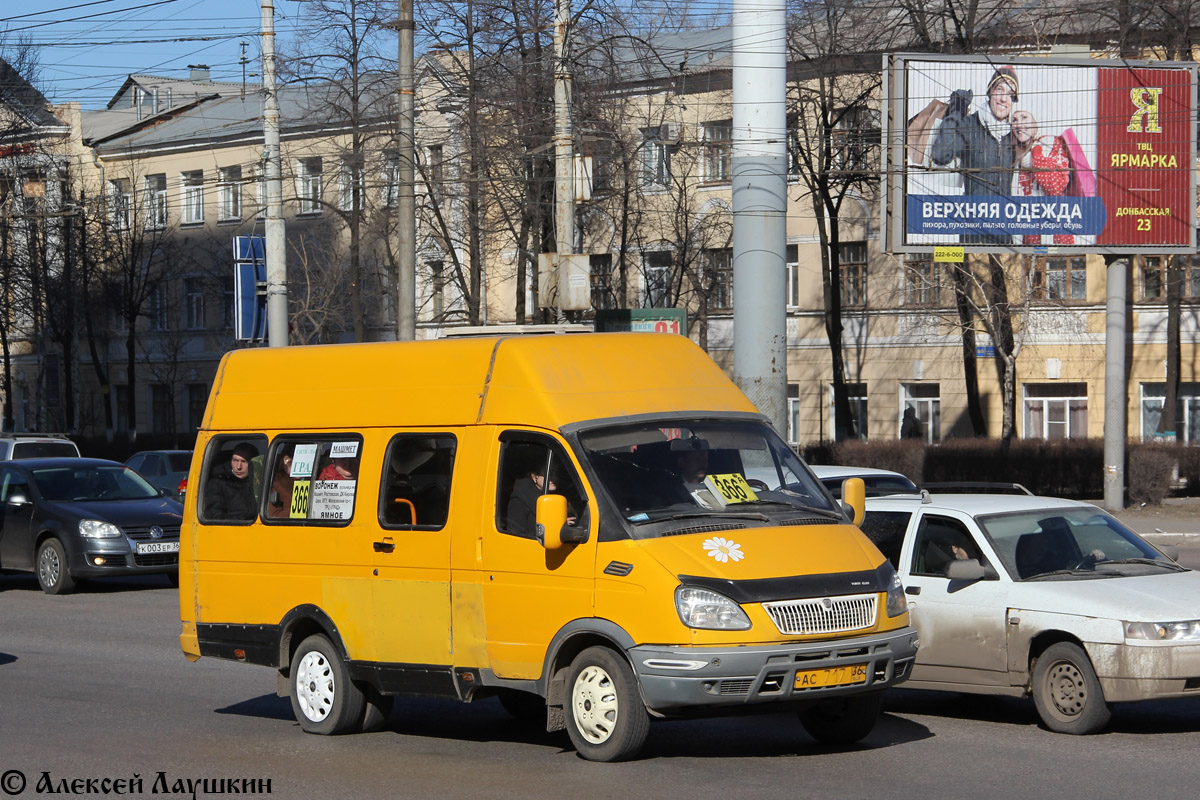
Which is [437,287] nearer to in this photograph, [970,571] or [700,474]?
[970,571]

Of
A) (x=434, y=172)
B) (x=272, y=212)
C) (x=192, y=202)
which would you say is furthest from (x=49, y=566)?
(x=192, y=202)

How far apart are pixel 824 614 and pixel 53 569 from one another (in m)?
13.4

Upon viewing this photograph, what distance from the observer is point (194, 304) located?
192ft

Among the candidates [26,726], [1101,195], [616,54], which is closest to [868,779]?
[26,726]

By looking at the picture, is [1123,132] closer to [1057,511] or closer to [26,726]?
[1057,511]

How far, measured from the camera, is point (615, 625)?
7855 mm

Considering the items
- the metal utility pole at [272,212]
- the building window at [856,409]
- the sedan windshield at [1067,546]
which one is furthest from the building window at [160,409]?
the sedan windshield at [1067,546]

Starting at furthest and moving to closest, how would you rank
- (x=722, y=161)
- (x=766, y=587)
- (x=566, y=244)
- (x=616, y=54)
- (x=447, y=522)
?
1. (x=722, y=161)
2. (x=616, y=54)
3. (x=566, y=244)
4. (x=447, y=522)
5. (x=766, y=587)

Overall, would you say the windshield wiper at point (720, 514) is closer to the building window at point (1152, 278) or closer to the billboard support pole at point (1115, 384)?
the billboard support pole at point (1115, 384)

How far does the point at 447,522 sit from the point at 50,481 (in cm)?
1230

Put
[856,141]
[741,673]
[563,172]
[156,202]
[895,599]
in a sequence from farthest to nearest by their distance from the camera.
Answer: [156,202] → [856,141] → [563,172] → [895,599] → [741,673]

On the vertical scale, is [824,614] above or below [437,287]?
below

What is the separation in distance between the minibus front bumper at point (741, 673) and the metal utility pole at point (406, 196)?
14.9 meters

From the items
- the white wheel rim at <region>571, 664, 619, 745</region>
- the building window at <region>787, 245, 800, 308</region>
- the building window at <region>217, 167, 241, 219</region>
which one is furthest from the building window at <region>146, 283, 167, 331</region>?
the white wheel rim at <region>571, 664, 619, 745</region>
